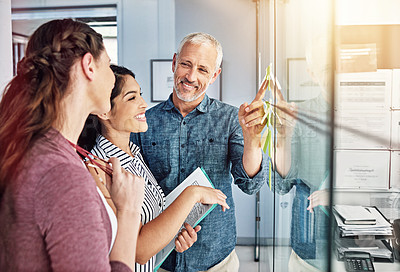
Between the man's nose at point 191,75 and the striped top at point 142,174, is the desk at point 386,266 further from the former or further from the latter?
the man's nose at point 191,75

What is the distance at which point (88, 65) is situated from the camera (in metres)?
0.75

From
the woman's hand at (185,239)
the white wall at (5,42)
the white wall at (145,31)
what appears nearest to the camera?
the woman's hand at (185,239)

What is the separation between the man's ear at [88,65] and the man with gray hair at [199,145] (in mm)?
724

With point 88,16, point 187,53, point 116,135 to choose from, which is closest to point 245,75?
point 88,16

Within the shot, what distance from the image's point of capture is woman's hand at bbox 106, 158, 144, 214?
81 cm

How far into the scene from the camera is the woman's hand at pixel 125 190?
0.81 metres

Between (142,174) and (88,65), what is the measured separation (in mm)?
526

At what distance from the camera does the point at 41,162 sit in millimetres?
626

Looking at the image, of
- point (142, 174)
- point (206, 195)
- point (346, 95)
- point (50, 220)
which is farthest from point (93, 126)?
point (346, 95)

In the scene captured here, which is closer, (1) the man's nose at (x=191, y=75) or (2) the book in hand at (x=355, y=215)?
(2) the book in hand at (x=355, y=215)

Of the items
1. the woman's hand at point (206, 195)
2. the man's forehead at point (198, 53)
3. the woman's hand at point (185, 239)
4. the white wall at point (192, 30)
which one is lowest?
the woman's hand at point (185, 239)

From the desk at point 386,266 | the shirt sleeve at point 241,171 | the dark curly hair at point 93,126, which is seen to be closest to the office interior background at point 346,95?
the desk at point 386,266

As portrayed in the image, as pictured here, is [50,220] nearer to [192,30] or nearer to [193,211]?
[193,211]

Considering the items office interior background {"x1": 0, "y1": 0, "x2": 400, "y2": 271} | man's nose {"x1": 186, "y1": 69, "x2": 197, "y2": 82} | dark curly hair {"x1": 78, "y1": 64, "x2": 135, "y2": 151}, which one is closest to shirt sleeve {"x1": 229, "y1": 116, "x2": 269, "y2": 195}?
office interior background {"x1": 0, "y1": 0, "x2": 400, "y2": 271}
